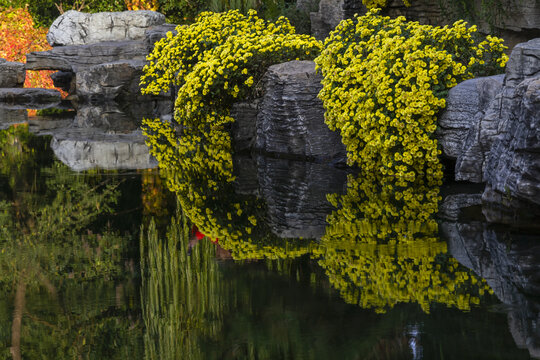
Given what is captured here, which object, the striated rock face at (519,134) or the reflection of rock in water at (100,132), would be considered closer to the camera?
the striated rock face at (519,134)

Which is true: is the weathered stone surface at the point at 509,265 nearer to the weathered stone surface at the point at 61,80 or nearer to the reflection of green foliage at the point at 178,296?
the reflection of green foliage at the point at 178,296

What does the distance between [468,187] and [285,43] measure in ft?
12.5

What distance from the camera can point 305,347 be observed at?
2.99 m

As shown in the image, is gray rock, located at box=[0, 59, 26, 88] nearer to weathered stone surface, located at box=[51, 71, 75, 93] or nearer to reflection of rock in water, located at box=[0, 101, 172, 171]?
weathered stone surface, located at box=[51, 71, 75, 93]

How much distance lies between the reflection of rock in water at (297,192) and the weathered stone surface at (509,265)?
0.93 meters

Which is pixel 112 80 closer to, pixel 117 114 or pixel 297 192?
pixel 117 114

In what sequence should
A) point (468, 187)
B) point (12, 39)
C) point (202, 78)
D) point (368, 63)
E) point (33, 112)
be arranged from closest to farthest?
point (468, 187), point (368, 63), point (202, 78), point (33, 112), point (12, 39)

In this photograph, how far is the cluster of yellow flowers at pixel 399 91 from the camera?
6.86 meters

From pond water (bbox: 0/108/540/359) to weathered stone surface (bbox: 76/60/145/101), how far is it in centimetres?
1051

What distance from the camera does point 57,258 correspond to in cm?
444

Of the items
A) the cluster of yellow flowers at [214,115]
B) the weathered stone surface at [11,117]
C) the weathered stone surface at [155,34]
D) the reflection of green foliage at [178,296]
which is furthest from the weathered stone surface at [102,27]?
the reflection of green foliage at [178,296]

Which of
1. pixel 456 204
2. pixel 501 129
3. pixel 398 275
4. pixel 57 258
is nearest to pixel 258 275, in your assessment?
pixel 398 275

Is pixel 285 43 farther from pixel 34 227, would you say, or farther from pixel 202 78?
pixel 34 227

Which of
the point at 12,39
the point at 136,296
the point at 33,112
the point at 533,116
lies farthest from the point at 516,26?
the point at 12,39
